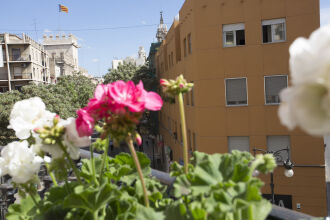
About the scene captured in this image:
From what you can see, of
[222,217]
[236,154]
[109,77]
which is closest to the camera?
[222,217]

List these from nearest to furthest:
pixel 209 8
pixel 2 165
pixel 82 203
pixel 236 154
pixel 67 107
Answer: pixel 82 203 → pixel 236 154 → pixel 2 165 → pixel 209 8 → pixel 67 107

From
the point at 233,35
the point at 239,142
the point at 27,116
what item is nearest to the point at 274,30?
the point at 233,35

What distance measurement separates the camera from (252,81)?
16.0m

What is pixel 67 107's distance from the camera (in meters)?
31.0

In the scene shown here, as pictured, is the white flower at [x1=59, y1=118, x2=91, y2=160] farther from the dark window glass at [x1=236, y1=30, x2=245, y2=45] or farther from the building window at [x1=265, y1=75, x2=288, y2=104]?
the dark window glass at [x1=236, y1=30, x2=245, y2=45]

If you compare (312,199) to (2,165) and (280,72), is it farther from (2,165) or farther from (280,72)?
(2,165)

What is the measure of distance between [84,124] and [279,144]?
51.5ft

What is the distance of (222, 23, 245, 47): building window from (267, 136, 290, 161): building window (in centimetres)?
491

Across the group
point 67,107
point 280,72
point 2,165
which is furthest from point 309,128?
point 67,107

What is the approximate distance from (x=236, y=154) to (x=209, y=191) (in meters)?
0.25

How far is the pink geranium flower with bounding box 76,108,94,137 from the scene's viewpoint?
1117mm

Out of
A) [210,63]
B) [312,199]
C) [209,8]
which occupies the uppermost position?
[209,8]

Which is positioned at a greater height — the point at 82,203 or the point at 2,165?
the point at 2,165

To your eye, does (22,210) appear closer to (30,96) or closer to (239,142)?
(239,142)
